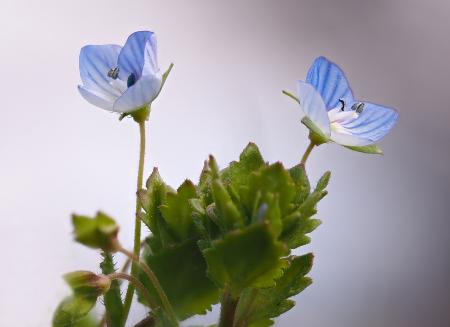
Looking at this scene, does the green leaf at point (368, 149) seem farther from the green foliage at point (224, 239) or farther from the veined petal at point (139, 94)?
the veined petal at point (139, 94)

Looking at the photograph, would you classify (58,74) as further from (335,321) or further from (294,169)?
(294,169)

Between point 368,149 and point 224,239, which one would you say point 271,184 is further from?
point 368,149

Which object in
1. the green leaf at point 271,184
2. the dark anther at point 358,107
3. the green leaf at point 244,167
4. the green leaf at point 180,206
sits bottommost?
the green leaf at point 271,184

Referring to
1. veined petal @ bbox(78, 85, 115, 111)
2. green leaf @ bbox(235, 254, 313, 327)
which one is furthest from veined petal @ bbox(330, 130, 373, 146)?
veined petal @ bbox(78, 85, 115, 111)

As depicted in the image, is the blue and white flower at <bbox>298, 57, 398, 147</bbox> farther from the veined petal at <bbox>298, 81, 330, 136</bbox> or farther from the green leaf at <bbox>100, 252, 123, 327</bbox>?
the green leaf at <bbox>100, 252, 123, 327</bbox>

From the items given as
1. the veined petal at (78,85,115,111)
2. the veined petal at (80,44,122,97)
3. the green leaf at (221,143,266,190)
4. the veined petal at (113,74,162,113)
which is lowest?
the green leaf at (221,143,266,190)

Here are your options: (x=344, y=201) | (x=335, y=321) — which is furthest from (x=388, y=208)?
(x=335, y=321)

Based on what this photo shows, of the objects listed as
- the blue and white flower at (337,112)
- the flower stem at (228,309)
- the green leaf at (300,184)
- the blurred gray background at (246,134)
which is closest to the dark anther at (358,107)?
the blue and white flower at (337,112)

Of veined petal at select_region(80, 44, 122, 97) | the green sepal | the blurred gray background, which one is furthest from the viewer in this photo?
the blurred gray background
